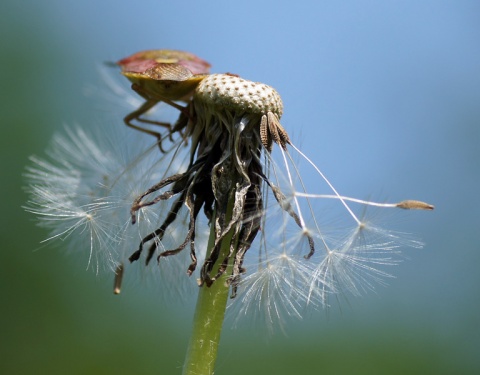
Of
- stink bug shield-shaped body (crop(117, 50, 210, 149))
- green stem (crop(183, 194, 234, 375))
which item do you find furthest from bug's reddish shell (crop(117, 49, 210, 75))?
green stem (crop(183, 194, 234, 375))

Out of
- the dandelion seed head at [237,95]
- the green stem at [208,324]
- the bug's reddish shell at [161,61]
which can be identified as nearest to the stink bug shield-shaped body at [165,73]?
the bug's reddish shell at [161,61]

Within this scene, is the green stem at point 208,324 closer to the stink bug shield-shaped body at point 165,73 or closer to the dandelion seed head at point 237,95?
the dandelion seed head at point 237,95

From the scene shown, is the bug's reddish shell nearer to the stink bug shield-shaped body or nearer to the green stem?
the stink bug shield-shaped body

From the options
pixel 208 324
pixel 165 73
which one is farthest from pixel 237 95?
pixel 208 324

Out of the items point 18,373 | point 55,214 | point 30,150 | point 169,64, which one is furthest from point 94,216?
point 30,150

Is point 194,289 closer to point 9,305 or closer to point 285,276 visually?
point 285,276

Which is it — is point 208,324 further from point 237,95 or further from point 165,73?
point 165,73
